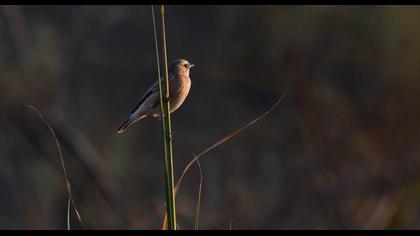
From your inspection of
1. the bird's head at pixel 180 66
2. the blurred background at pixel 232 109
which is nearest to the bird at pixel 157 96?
the bird's head at pixel 180 66

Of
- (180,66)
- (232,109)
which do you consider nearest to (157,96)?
(180,66)

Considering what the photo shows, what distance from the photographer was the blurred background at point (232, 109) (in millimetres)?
9062

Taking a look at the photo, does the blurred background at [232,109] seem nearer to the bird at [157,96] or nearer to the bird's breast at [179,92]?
the bird at [157,96]

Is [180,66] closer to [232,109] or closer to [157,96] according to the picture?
[157,96]

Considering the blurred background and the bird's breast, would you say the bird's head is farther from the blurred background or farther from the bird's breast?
the blurred background

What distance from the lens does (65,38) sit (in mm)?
9695

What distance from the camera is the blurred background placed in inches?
357

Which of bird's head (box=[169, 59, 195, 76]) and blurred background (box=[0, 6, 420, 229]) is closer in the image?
bird's head (box=[169, 59, 195, 76])

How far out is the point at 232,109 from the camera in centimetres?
989

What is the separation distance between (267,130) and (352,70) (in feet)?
4.51

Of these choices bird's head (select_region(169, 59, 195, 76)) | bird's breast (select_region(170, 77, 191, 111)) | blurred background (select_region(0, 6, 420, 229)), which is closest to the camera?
bird's breast (select_region(170, 77, 191, 111))

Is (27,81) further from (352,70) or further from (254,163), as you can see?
(352,70)

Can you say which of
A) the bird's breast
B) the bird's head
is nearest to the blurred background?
the bird's head
